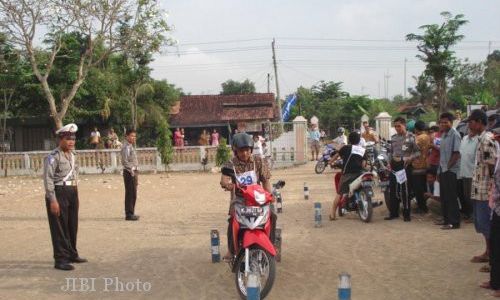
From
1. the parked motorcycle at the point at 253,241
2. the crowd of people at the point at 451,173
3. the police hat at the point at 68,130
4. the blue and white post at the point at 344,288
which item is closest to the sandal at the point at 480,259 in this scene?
the crowd of people at the point at 451,173

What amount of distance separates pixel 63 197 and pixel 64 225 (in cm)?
38

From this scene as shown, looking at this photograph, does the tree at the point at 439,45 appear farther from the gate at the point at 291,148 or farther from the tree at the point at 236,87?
the tree at the point at 236,87

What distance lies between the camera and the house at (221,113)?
3809cm

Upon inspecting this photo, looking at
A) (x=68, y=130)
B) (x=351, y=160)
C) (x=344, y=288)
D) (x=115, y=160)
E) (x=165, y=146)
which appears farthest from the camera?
(x=115, y=160)

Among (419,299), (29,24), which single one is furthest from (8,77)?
(419,299)

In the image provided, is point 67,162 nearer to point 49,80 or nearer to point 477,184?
point 477,184

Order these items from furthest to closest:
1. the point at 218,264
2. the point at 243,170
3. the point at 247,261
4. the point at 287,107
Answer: the point at 287,107
the point at 218,264
the point at 243,170
the point at 247,261

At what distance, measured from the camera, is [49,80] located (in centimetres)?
Answer: 2966

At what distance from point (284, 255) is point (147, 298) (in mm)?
2303

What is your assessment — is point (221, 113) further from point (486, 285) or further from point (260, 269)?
point (486, 285)

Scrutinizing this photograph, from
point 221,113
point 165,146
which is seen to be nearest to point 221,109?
point 221,113

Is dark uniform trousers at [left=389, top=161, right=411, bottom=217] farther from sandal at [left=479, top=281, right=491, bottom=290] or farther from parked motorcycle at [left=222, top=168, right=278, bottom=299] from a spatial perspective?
parked motorcycle at [left=222, top=168, right=278, bottom=299]

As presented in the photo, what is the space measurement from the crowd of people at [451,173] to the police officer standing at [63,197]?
187 inches

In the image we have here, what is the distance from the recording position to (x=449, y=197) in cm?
859
